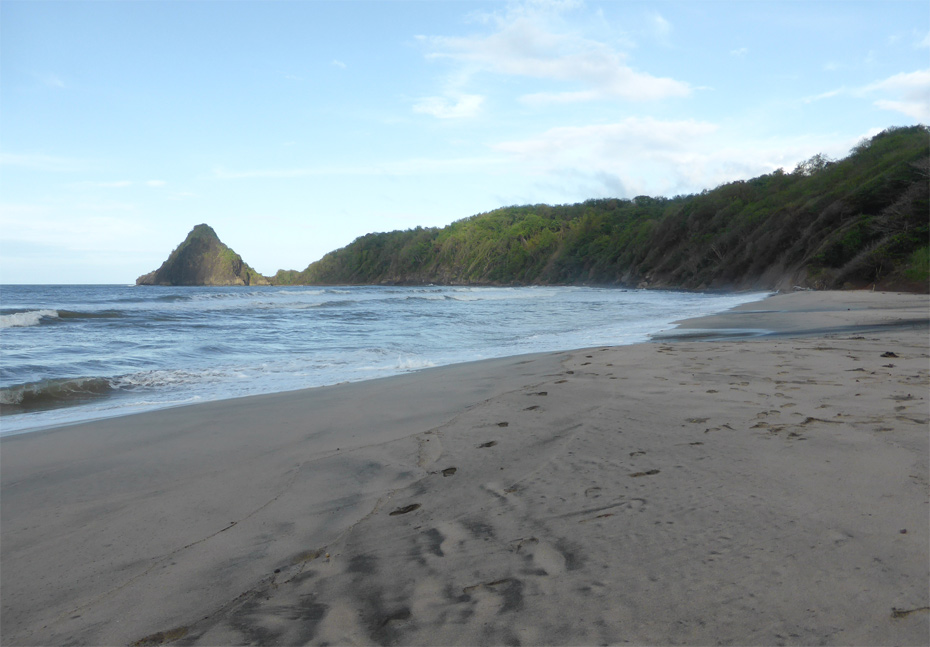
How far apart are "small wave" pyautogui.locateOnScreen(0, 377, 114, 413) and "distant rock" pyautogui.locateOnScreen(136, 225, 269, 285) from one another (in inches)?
4407

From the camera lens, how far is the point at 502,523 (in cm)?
205

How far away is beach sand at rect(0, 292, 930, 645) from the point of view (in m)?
1.44

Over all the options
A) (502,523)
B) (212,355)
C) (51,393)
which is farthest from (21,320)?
(502,523)

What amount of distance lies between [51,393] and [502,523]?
6.23 meters

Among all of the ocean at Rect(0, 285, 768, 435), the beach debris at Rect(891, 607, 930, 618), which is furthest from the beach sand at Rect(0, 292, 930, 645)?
the ocean at Rect(0, 285, 768, 435)

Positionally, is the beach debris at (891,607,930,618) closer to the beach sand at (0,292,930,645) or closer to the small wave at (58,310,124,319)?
the beach sand at (0,292,930,645)

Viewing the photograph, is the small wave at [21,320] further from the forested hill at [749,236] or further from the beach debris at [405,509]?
the forested hill at [749,236]

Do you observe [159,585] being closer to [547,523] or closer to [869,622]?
[547,523]

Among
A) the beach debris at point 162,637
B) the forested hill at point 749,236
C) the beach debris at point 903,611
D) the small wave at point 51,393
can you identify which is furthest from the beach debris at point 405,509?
the forested hill at point 749,236

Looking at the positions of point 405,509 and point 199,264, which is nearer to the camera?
point 405,509

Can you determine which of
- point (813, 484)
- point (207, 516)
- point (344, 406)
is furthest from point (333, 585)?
point (344, 406)

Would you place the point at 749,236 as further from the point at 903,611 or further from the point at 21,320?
the point at 903,611

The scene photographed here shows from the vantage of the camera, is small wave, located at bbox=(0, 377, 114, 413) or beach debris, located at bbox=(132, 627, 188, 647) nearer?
beach debris, located at bbox=(132, 627, 188, 647)

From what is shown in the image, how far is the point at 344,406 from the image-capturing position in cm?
469
